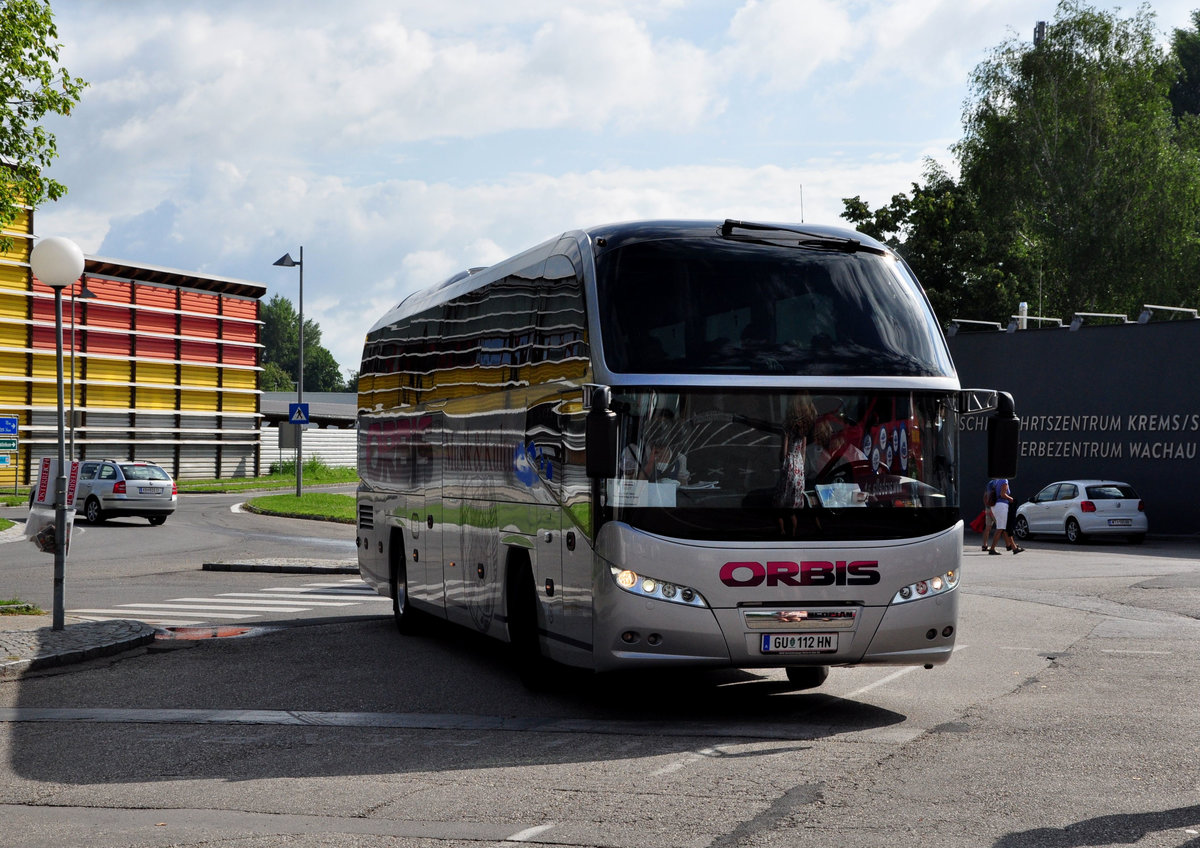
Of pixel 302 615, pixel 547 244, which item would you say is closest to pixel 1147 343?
pixel 302 615

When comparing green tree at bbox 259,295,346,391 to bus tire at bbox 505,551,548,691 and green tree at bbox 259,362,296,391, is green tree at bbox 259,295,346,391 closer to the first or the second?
green tree at bbox 259,362,296,391

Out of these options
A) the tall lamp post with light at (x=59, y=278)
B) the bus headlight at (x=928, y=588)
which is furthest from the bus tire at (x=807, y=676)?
the tall lamp post with light at (x=59, y=278)

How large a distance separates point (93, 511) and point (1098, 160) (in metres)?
39.3

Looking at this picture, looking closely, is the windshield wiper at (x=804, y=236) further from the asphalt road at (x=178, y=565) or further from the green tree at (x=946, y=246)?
the green tree at (x=946, y=246)

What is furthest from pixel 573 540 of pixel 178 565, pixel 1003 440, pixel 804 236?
pixel 178 565

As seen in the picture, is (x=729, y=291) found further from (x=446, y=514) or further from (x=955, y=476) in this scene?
(x=446, y=514)

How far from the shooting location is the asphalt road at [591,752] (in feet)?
21.8

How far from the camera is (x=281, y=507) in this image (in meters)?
43.0

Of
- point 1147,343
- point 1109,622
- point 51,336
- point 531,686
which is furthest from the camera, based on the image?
point 51,336

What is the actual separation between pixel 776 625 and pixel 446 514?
476cm

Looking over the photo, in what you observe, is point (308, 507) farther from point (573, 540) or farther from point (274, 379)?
point (274, 379)

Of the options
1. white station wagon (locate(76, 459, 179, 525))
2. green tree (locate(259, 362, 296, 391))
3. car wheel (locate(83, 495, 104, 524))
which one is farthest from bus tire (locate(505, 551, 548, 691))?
green tree (locate(259, 362, 296, 391))

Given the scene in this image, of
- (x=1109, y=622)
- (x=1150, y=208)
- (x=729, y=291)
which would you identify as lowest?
(x=1109, y=622)

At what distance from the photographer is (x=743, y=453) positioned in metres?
9.66
